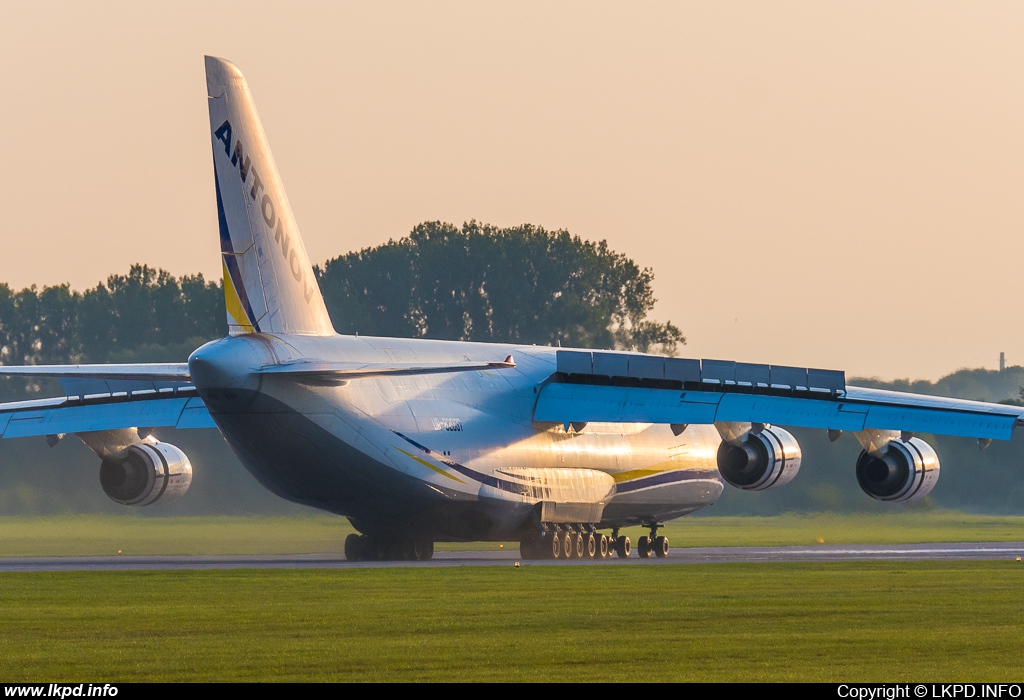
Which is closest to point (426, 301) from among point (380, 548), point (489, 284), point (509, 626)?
point (489, 284)

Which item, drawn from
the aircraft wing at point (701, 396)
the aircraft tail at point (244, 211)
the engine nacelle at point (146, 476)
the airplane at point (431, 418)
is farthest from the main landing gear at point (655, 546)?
the aircraft tail at point (244, 211)

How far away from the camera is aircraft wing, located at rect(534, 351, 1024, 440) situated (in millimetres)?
35312

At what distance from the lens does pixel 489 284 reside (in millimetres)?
83000

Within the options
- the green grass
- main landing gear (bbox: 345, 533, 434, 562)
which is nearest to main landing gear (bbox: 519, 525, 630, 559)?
main landing gear (bbox: 345, 533, 434, 562)

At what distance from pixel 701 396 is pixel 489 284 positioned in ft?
157

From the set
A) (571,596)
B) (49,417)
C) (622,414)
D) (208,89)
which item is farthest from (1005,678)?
(49,417)

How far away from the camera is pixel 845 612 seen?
789 inches

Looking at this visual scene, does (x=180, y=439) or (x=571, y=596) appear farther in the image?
(x=180, y=439)

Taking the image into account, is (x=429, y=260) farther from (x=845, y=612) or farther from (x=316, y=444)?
(x=845, y=612)

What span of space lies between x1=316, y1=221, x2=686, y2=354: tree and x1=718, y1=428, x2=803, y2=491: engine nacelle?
41.2 m

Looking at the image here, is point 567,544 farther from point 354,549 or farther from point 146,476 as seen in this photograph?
point 146,476

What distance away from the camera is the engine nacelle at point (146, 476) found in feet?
119

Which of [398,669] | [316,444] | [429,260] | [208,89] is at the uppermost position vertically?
[429,260]

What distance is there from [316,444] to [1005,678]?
A: 18.4m
